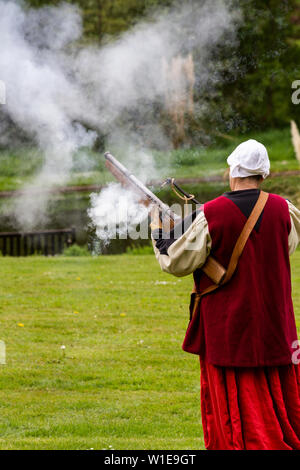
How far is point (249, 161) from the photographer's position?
329cm

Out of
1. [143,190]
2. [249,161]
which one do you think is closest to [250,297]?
[249,161]

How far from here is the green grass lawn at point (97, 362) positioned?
4.30 metres

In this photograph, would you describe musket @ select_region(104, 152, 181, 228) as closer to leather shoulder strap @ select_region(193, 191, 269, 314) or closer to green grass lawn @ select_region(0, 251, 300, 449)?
leather shoulder strap @ select_region(193, 191, 269, 314)

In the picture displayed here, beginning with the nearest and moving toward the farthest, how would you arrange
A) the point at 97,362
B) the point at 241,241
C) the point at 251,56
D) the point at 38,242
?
the point at 241,241 < the point at 97,362 < the point at 38,242 < the point at 251,56

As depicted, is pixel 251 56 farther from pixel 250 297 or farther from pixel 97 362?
pixel 250 297

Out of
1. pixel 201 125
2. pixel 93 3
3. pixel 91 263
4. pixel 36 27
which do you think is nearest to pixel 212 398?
pixel 36 27

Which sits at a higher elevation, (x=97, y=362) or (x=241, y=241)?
(x=241, y=241)

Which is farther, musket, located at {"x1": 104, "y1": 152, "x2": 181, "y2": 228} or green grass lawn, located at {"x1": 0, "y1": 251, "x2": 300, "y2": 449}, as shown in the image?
green grass lawn, located at {"x1": 0, "y1": 251, "x2": 300, "y2": 449}

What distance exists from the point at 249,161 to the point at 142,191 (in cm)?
91

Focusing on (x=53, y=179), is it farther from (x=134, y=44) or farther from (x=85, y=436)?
(x=85, y=436)

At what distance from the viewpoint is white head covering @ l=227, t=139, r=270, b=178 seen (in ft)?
10.8

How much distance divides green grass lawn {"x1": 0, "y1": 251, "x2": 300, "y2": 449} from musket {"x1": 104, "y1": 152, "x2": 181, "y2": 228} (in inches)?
54.3

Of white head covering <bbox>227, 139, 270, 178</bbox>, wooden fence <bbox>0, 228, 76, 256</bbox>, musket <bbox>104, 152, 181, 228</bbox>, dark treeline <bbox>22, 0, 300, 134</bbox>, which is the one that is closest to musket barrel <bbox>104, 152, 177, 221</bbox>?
musket <bbox>104, 152, 181, 228</bbox>
